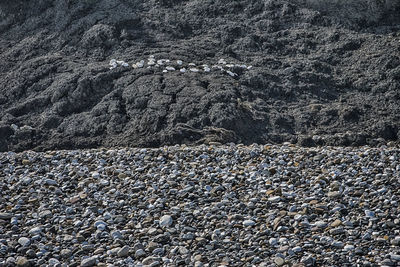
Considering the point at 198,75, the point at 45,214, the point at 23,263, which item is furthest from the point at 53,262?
the point at 198,75

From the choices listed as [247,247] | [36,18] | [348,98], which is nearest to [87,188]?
[247,247]

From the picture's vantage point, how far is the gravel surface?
17.9 feet

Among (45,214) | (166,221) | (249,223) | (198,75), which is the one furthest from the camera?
(198,75)

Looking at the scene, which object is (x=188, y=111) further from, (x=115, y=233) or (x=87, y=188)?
(x=115, y=233)

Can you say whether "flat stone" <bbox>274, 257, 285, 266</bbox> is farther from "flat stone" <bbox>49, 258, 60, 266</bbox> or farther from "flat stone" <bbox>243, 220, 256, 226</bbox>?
"flat stone" <bbox>49, 258, 60, 266</bbox>

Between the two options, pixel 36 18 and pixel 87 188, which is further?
pixel 36 18

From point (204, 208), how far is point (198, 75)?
4654 mm

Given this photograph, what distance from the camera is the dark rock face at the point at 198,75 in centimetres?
957

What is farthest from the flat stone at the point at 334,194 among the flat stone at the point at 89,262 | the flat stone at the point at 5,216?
the flat stone at the point at 5,216

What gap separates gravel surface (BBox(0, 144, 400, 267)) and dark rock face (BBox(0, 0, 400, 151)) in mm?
1670

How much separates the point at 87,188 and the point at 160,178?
87 cm

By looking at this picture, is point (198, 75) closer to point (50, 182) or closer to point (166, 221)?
point (50, 182)

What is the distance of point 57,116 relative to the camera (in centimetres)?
1018

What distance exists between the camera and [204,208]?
6.27 m
